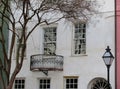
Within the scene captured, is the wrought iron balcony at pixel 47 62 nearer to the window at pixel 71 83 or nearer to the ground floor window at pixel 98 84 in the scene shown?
the window at pixel 71 83

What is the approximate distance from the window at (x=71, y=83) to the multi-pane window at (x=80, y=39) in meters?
1.69

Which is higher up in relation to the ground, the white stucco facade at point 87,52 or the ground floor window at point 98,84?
the white stucco facade at point 87,52

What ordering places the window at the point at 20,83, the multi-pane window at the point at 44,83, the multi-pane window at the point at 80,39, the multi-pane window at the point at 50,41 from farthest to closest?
1. the window at the point at 20,83
2. the multi-pane window at the point at 50,41
3. the multi-pane window at the point at 44,83
4. the multi-pane window at the point at 80,39

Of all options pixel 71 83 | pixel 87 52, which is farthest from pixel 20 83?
pixel 87 52

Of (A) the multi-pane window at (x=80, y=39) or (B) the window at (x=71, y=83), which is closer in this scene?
(B) the window at (x=71, y=83)

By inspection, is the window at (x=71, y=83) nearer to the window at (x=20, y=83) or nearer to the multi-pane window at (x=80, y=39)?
the multi-pane window at (x=80, y=39)

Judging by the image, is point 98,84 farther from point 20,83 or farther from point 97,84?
point 20,83

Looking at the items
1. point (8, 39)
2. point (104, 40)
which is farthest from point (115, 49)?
point (8, 39)

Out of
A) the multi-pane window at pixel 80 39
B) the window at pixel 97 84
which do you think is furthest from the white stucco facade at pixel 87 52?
the multi-pane window at pixel 80 39

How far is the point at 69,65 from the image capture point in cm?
2670

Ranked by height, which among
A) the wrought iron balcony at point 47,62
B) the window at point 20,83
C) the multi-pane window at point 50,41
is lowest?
the window at point 20,83

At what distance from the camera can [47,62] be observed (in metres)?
26.3

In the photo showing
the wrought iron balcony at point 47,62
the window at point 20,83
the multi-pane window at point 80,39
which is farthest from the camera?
the window at point 20,83

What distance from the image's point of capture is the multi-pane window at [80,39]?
26750 millimetres
